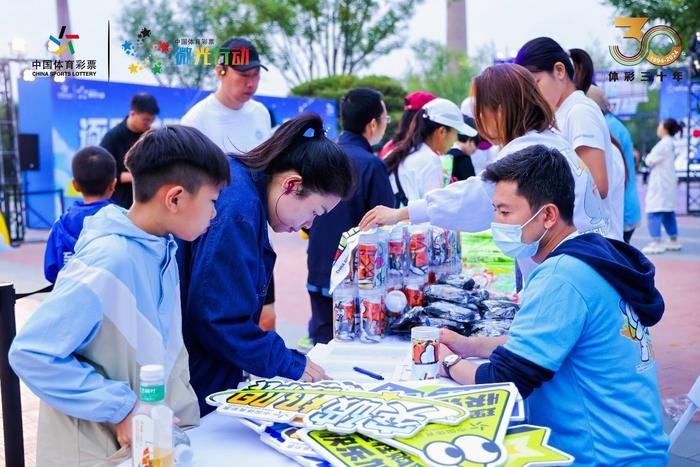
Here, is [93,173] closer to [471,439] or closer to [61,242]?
[61,242]

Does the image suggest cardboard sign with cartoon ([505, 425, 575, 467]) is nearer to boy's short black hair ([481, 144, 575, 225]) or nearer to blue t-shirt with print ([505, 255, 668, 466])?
blue t-shirt with print ([505, 255, 668, 466])

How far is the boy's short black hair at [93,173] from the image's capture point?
4.01m

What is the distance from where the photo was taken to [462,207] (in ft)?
9.48

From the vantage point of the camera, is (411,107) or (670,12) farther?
(670,12)

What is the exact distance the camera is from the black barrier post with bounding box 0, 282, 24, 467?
2816mm

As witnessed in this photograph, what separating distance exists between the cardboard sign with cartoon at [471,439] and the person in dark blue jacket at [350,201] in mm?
2299

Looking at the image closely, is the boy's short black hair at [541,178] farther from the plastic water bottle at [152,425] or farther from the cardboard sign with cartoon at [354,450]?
the plastic water bottle at [152,425]

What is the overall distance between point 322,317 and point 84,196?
4.87 feet

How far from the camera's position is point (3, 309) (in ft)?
9.27

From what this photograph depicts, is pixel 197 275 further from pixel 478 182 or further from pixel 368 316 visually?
pixel 478 182

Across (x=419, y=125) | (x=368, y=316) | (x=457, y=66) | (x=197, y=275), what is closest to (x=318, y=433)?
(x=197, y=275)

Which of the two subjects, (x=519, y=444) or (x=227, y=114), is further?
(x=227, y=114)

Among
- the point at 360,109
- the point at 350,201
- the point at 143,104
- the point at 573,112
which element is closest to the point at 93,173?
the point at 350,201

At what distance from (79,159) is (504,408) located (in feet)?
10.4
